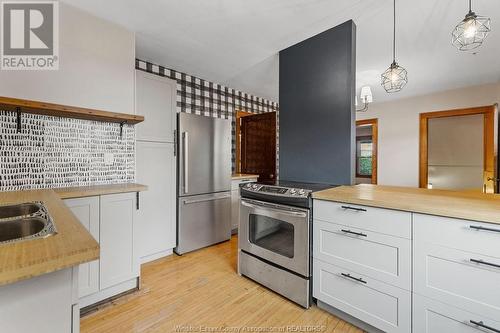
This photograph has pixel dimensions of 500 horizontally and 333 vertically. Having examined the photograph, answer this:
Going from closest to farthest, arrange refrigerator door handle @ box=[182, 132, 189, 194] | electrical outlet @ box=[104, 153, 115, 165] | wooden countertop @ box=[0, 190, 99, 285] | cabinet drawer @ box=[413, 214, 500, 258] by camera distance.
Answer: wooden countertop @ box=[0, 190, 99, 285] < cabinet drawer @ box=[413, 214, 500, 258] < electrical outlet @ box=[104, 153, 115, 165] < refrigerator door handle @ box=[182, 132, 189, 194]

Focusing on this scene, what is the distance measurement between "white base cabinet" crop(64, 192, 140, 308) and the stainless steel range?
3.25 ft

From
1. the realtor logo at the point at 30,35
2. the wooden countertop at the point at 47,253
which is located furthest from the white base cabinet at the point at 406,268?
the realtor logo at the point at 30,35

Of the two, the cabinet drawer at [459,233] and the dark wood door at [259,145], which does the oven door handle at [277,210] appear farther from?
the dark wood door at [259,145]

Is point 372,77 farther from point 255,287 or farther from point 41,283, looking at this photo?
point 41,283

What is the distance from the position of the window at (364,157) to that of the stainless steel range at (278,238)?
167 inches

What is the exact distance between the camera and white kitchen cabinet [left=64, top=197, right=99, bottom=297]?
5.63 feet

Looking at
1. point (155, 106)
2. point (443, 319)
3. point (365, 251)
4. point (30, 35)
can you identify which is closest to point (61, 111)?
point (30, 35)

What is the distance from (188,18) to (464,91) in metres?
4.21

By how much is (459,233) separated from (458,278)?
0.79 feet

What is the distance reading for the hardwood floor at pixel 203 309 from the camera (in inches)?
65.8

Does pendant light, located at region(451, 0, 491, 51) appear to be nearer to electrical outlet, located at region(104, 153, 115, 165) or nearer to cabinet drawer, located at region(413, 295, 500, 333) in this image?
cabinet drawer, located at region(413, 295, 500, 333)

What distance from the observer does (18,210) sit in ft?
4.05

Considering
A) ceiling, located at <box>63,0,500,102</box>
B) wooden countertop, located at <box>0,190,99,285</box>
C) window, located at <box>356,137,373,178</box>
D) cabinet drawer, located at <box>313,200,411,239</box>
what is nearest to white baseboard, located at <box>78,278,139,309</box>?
wooden countertop, located at <box>0,190,99,285</box>

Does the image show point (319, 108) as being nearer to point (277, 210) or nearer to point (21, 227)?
point (277, 210)
